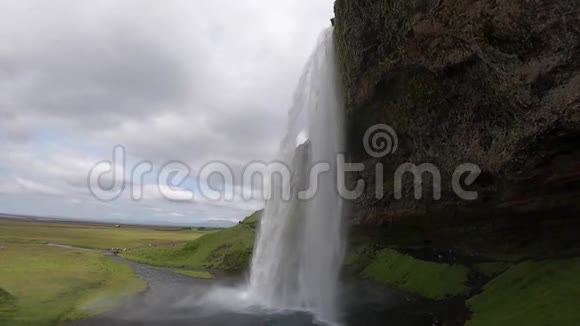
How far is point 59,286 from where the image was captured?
4269cm

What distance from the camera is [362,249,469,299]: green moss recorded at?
35.4 m

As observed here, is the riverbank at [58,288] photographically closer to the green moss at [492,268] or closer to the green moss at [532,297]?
the green moss at [532,297]

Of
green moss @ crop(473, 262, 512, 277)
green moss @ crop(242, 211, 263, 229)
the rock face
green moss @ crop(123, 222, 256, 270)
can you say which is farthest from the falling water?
green moss @ crop(242, 211, 263, 229)

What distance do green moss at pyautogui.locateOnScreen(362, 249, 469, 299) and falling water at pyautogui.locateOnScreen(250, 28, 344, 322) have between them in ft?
16.7

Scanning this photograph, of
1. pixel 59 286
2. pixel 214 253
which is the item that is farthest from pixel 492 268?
pixel 214 253

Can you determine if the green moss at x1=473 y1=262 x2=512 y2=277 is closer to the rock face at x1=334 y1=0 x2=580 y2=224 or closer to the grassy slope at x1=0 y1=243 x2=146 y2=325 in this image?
the rock face at x1=334 y1=0 x2=580 y2=224

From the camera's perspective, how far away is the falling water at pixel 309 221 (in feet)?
127

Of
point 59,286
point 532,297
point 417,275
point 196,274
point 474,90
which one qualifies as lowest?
point 196,274

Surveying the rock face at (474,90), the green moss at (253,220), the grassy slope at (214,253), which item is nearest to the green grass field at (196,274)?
the grassy slope at (214,253)

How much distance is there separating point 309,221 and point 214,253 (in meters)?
38.6

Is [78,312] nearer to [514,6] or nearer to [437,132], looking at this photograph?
[437,132]

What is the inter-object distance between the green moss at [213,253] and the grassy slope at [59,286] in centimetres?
1076

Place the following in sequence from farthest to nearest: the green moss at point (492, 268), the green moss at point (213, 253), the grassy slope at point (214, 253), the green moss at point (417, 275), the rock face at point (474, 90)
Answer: the grassy slope at point (214, 253)
the green moss at point (213, 253)
the green moss at point (417, 275)
the green moss at point (492, 268)
the rock face at point (474, 90)

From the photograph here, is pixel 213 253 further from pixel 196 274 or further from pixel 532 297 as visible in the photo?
pixel 532 297
